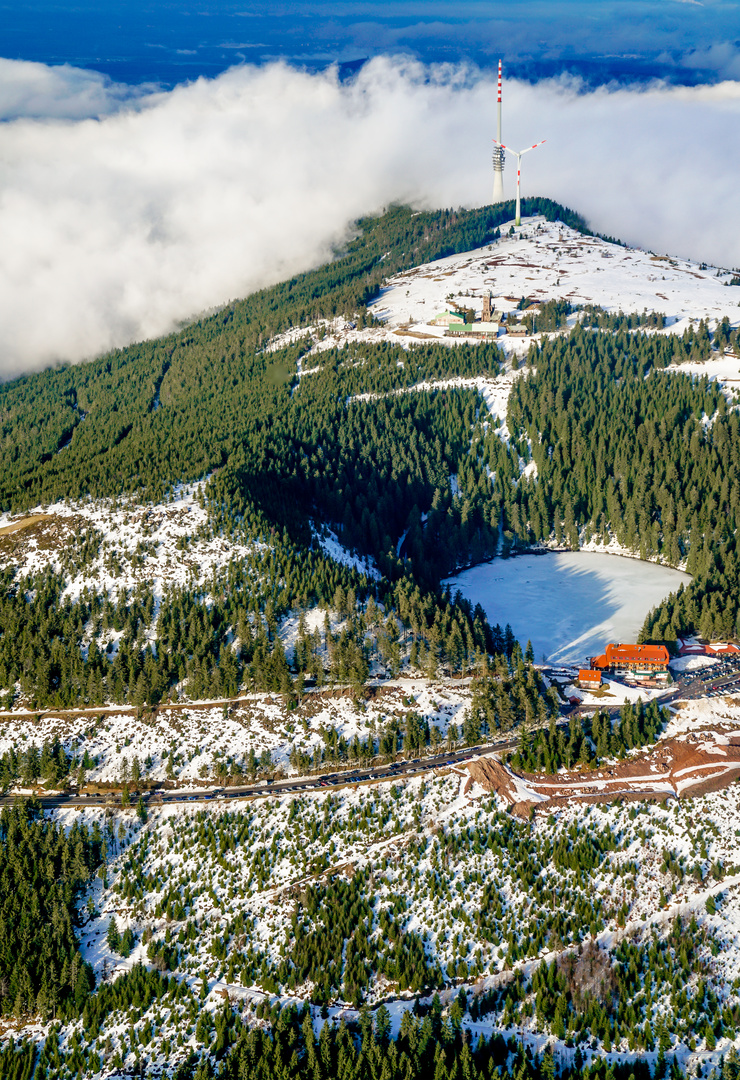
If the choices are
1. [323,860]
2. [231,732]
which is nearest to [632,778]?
[323,860]

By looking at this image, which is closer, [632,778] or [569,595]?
[632,778]

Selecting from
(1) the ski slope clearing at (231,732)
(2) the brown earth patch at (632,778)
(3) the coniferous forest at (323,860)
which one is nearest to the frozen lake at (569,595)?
(3) the coniferous forest at (323,860)

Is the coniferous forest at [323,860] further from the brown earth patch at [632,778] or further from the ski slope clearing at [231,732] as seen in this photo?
the brown earth patch at [632,778]

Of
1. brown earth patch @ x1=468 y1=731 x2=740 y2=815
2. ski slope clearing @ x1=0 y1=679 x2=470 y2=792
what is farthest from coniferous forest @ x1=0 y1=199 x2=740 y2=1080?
brown earth patch @ x1=468 y1=731 x2=740 y2=815

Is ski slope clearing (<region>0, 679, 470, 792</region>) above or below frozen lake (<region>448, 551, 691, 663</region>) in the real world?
A: above

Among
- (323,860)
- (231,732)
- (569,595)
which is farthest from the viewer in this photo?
(569,595)

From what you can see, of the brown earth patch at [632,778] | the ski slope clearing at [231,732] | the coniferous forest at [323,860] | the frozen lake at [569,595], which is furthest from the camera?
the frozen lake at [569,595]

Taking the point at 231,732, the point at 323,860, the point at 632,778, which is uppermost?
the point at 632,778

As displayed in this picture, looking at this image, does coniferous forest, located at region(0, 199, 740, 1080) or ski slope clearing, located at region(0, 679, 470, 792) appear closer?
coniferous forest, located at region(0, 199, 740, 1080)

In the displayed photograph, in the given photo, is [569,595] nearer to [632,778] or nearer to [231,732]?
[632,778]

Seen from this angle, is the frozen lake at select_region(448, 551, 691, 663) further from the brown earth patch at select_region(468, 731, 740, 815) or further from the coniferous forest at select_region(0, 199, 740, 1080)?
the brown earth patch at select_region(468, 731, 740, 815)
